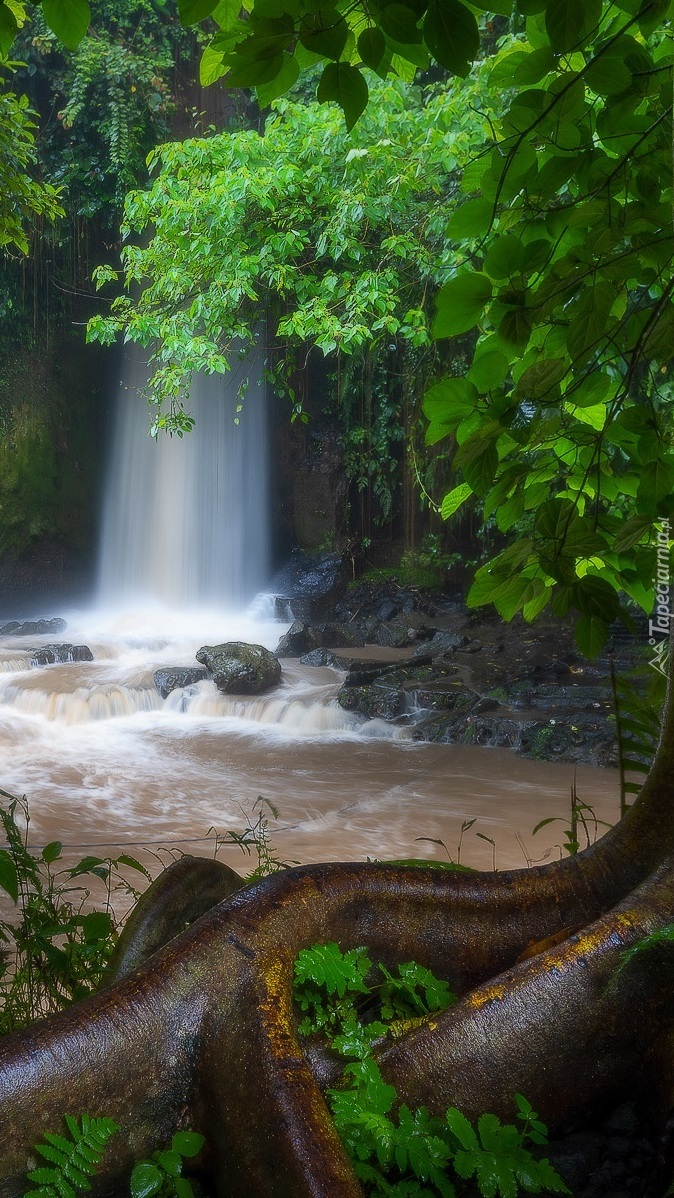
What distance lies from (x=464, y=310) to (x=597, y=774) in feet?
24.4

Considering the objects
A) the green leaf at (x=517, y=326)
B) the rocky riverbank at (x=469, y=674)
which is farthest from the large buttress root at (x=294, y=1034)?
the rocky riverbank at (x=469, y=674)

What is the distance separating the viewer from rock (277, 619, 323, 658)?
525 inches

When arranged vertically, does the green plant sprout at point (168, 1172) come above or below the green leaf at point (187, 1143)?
below

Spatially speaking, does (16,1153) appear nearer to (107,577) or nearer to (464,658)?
(464,658)

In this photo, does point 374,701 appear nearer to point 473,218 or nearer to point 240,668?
point 240,668

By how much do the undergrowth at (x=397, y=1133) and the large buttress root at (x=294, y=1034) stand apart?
55 millimetres

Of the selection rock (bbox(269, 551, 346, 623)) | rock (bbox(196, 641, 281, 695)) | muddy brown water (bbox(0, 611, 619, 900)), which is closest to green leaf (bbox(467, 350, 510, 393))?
muddy brown water (bbox(0, 611, 619, 900))

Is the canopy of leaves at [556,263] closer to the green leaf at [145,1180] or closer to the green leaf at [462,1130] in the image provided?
the green leaf at [462,1130]

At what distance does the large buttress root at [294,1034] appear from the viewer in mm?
1394

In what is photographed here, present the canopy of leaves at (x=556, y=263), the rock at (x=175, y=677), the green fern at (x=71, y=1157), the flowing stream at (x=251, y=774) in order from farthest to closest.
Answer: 1. the rock at (x=175, y=677)
2. the flowing stream at (x=251, y=774)
3. the canopy of leaves at (x=556, y=263)
4. the green fern at (x=71, y=1157)

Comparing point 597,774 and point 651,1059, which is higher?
point 651,1059

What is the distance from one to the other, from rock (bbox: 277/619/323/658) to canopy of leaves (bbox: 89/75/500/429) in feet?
12.9

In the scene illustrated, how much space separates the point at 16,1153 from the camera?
4.46 ft

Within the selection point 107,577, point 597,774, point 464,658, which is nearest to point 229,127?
point 107,577
